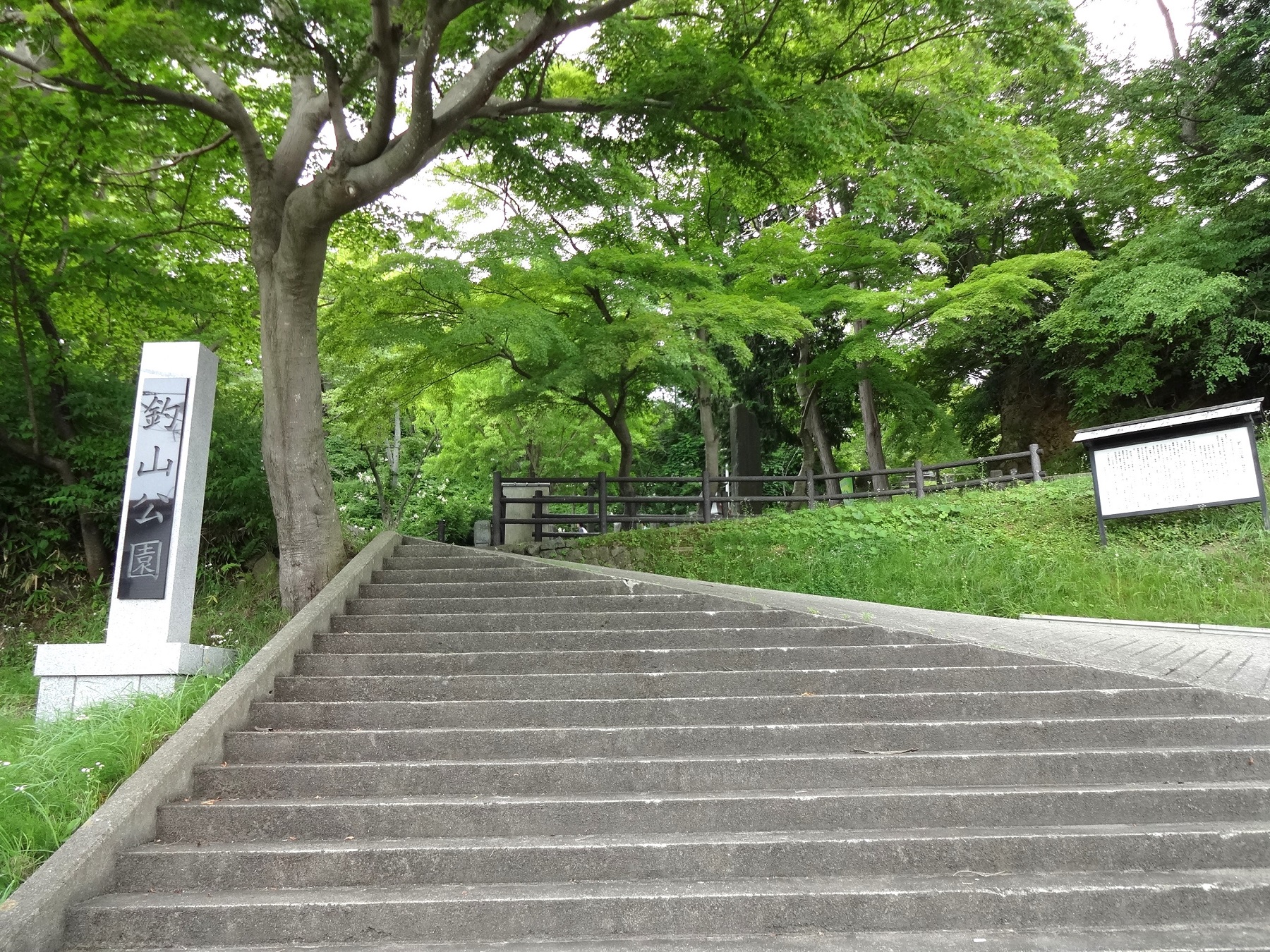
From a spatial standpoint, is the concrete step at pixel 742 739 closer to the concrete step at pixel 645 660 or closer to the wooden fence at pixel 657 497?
the concrete step at pixel 645 660

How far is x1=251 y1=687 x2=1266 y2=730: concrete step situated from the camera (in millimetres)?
4852

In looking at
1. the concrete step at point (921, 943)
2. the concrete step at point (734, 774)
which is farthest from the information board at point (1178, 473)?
the concrete step at point (921, 943)

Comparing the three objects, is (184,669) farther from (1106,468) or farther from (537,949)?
(1106,468)

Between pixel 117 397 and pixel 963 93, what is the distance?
10.6 m

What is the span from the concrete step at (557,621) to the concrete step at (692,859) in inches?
110

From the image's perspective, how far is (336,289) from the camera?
35.8ft

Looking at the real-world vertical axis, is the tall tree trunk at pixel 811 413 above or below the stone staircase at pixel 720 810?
above

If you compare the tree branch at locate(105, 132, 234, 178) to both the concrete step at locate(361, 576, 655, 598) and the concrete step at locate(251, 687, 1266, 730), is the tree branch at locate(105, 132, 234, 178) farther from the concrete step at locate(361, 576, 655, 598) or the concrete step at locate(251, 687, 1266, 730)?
the concrete step at locate(251, 687, 1266, 730)

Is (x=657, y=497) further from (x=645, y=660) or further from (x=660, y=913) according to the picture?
(x=660, y=913)

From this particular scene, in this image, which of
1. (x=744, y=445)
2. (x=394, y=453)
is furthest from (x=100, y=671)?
(x=744, y=445)

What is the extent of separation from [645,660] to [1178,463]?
25.2 ft

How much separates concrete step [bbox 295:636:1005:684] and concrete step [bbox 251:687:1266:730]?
1.62ft

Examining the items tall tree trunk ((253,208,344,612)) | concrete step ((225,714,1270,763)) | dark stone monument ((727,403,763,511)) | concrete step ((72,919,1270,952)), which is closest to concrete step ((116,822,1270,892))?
concrete step ((72,919,1270,952))

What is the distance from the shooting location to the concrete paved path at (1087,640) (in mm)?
5371
